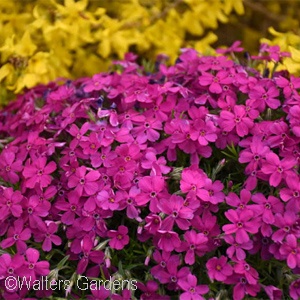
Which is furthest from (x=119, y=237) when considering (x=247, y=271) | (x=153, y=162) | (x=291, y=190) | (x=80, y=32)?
(x=80, y=32)

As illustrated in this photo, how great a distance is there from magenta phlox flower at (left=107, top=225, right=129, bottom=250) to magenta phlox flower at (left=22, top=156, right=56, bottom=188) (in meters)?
0.21

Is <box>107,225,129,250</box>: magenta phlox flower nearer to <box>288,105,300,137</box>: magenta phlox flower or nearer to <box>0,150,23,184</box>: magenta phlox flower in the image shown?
<box>0,150,23,184</box>: magenta phlox flower

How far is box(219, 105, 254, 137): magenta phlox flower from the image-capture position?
1.34 m

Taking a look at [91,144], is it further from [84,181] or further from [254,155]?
[254,155]

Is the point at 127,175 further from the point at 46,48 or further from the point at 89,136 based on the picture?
the point at 46,48

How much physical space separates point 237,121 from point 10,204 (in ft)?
1.88

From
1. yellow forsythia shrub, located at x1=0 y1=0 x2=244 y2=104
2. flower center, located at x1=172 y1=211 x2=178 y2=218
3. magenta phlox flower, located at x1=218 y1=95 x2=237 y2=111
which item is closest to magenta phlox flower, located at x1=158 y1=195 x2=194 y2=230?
flower center, located at x1=172 y1=211 x2=178 y2=218

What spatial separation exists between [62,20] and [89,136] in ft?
2.46

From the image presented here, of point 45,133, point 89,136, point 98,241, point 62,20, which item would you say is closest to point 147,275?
point 98,241

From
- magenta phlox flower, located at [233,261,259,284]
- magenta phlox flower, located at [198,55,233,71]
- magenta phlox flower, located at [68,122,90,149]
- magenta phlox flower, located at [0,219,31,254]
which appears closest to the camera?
magenta phlox flower, located at [233,261,259,284]

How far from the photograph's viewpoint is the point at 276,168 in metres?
1.24

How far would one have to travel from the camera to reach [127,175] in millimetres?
1287

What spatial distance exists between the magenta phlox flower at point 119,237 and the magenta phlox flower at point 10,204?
0.75ft

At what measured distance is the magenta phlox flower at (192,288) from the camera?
3.88ft
